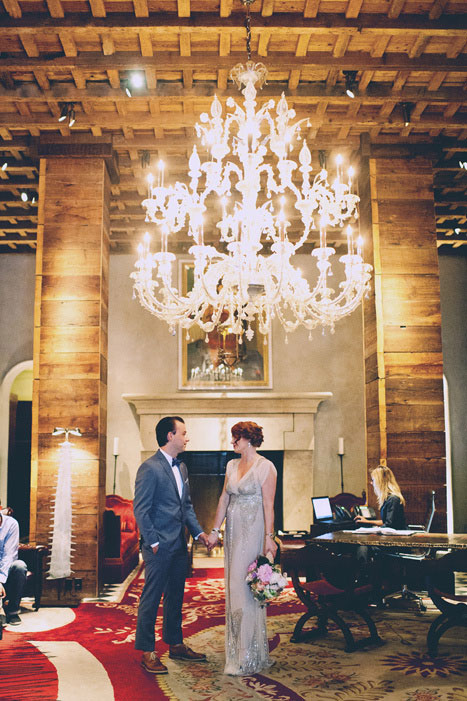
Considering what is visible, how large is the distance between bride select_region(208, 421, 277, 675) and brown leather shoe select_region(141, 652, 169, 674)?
41 centimetres

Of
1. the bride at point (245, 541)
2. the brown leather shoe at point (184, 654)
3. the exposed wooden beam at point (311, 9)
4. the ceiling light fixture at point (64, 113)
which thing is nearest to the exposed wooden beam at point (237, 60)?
the exposed wooden beam at point (311, 9)

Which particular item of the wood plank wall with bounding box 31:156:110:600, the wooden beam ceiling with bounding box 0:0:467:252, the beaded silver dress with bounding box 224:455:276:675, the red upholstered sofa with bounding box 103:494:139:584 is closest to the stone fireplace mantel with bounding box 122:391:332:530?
the red upholstered sofa with bounding box 103:494:139:584

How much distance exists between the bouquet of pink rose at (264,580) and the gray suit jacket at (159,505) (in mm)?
460

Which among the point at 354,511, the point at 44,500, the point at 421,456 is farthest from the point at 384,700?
the point at 44,500

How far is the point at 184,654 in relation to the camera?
172 inches

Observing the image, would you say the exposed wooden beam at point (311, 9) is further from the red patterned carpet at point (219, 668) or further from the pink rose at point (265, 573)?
the red patterned carpet at point (219, 668)

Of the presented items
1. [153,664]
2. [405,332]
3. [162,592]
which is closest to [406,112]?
[405,332]

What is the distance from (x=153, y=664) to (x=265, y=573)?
38.3 inches

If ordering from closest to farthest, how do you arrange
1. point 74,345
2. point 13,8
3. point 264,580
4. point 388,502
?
1. point 264,580
2. point 13,8
3. point 388,502
4. point 74,345

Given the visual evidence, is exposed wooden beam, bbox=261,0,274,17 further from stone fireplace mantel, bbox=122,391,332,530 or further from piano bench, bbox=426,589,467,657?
stone fireplace mantel, bbox=122,391,332,530

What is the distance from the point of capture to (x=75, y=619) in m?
5.72

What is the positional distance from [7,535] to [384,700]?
3.14 meters

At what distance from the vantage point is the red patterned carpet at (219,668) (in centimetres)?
373

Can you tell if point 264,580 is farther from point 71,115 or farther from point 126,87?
point 71,115
